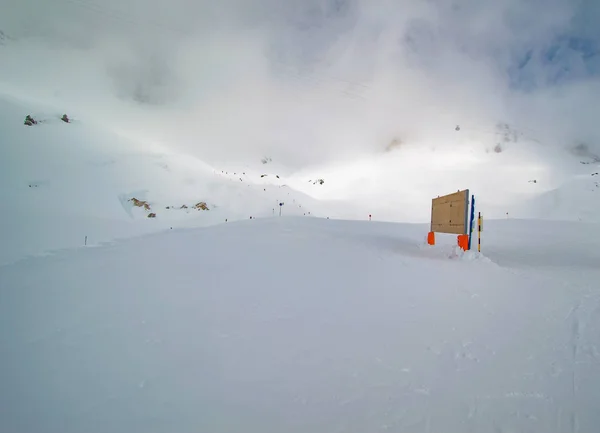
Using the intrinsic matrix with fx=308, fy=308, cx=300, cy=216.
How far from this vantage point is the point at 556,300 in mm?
4438

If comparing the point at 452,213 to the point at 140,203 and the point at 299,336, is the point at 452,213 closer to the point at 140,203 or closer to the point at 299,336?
the point at 299,336

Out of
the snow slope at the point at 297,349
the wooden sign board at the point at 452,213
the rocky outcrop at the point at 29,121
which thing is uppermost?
the rocky outcrop at the point at 29,121

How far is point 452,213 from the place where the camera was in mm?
9367

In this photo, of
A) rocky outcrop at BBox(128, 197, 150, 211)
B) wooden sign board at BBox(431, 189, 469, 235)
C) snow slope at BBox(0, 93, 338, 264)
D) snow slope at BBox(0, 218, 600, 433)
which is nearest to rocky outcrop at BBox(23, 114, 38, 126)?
snow slope at BBox(0, 93, 338, 264)

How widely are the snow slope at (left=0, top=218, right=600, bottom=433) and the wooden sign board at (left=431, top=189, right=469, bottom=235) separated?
8.41ft

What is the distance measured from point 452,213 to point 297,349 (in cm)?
800

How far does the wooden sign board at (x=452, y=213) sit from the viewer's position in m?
8.59

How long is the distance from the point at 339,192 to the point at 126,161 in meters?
40.5

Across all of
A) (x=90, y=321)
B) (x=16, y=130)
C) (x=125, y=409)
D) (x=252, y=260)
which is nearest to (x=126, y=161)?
(x=16, y=130)

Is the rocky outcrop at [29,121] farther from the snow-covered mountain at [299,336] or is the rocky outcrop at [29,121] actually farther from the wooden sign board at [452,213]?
the wooden sign board at [452,213]

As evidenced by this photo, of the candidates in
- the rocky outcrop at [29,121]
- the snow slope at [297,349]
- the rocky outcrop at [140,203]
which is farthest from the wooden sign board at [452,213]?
the rocky outcrop at [29,121]

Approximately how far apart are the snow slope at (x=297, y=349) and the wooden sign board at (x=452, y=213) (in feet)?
8.41

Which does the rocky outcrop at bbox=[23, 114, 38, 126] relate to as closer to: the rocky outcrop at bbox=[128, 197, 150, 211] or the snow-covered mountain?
the rocky outcrop at bbox=[128, 197, 150, 211]

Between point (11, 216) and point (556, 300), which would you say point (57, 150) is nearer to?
point (11, 216)
